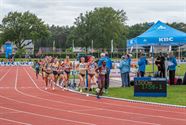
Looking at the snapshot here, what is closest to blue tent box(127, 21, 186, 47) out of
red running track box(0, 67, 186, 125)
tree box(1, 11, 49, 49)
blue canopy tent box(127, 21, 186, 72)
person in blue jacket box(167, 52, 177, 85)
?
blue canopy tent box(127, 21, 186, 72)

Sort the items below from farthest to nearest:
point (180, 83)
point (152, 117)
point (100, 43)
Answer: point (100, 43), point (180, 83), point (152, 117)

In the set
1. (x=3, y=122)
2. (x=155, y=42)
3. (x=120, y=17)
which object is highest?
(x=120, y=17)

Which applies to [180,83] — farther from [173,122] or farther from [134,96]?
[173,122]

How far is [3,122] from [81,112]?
2683 millimetres

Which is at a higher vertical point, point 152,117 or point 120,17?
point 120,17

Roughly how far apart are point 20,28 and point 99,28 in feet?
70.4

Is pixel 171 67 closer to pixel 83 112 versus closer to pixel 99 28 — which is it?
pixel 83 112

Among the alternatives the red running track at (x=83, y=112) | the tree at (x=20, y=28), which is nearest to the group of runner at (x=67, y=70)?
the red running track at (x=83, y=112)

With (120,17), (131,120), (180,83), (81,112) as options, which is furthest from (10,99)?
(120,17)

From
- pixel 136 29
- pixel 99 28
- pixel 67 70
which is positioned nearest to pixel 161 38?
pixel 67 70

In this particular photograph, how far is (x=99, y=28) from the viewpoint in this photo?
103 m

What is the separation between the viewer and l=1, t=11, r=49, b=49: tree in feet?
354

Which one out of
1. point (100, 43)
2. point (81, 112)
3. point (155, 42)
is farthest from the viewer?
point (100, 43)

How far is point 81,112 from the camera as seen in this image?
12367 mm
